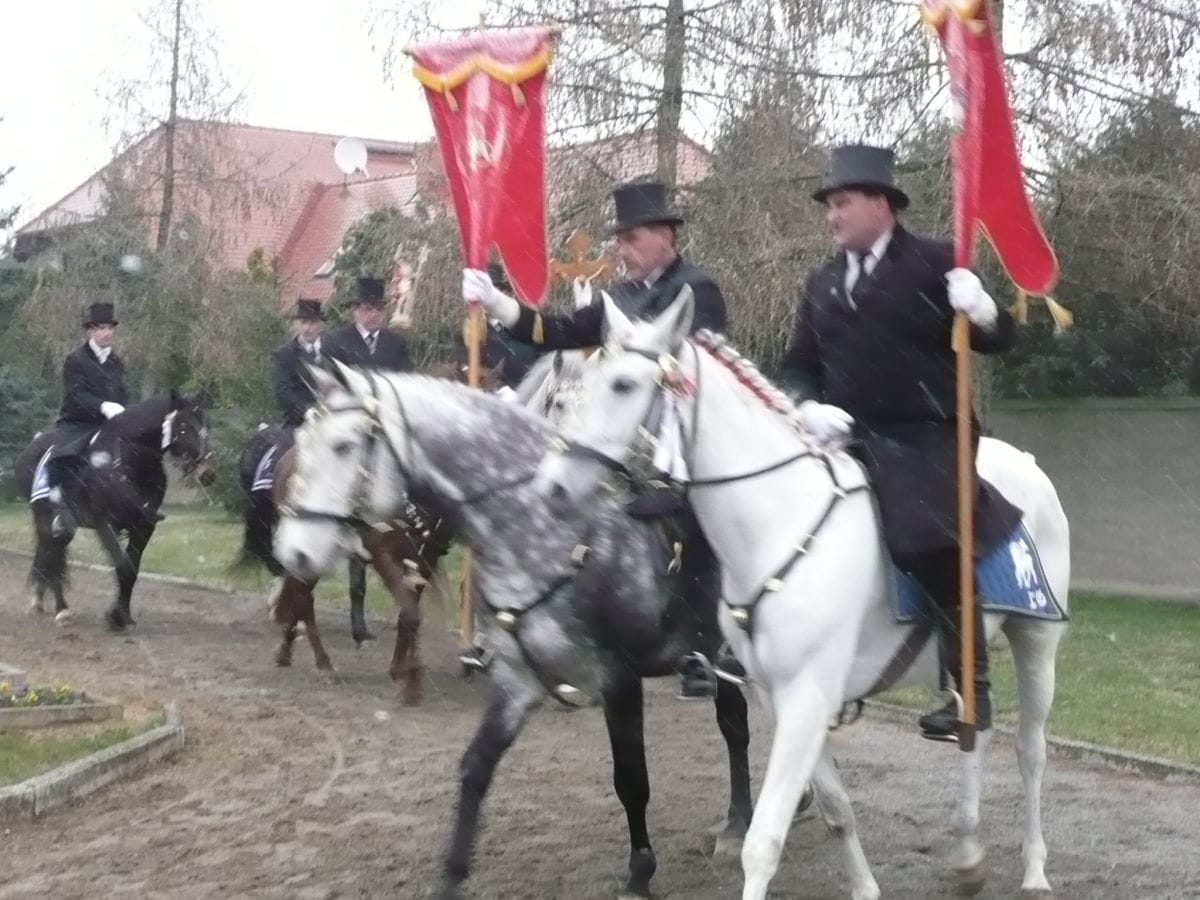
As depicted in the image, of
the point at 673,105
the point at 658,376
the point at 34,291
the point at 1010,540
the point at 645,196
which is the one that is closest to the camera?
the point at 658,376

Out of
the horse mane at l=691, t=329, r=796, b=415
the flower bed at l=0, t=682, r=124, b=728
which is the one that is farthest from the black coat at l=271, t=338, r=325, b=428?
the horse mane at l=691, t=329, r=796, b=415

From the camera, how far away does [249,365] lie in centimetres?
2209

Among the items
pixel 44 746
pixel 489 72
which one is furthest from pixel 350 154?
pixel 489 72

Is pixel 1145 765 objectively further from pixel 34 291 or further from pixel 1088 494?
pixel 34 291

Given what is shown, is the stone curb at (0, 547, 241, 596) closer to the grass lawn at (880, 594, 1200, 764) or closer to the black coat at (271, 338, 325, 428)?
the black coat at (271, 338, 325, 428)

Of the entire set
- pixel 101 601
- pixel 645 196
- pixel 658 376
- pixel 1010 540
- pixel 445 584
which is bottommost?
pixel 101 601

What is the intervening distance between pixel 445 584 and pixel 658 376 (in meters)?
4.79

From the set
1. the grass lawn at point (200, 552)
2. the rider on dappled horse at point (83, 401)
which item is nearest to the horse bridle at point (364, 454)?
the grass lawn at point (200, 552)

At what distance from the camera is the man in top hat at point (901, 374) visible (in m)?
5.39

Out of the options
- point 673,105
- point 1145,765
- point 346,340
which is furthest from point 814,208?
point 1145,765

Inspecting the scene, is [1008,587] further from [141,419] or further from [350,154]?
[350,154]

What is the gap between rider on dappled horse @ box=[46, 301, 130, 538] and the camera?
13.5 m

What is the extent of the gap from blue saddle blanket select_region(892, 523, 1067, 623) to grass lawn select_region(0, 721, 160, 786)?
4364mm

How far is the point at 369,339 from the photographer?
994 centimetres
